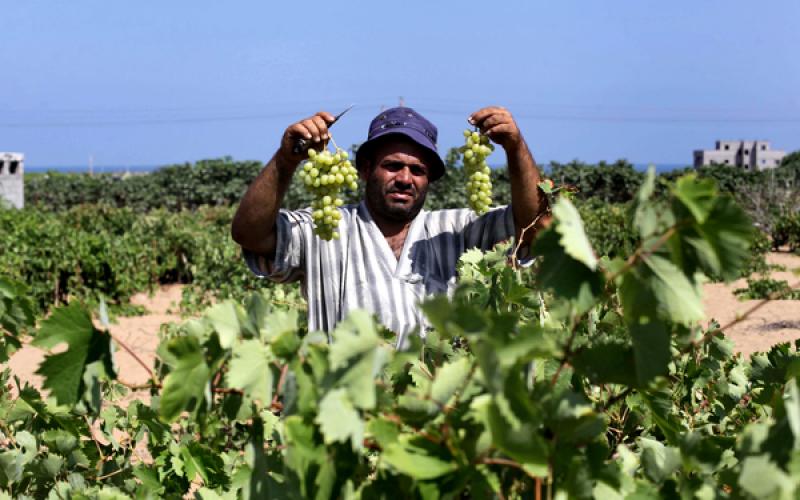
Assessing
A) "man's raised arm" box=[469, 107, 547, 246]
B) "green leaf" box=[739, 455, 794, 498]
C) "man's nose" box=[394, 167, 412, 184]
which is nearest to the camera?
"green leaf" box=[739, 455, 794, 498]

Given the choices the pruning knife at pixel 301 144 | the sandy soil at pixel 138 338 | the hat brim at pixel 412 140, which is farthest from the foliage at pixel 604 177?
the pruning knife at pixel 301 144

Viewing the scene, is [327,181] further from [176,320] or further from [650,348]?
[176,320]

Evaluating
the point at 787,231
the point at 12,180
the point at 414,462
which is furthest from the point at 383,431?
the point at 12,180

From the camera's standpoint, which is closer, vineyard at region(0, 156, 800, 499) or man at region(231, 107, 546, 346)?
vineyard at region(0, 156, 800, 499)

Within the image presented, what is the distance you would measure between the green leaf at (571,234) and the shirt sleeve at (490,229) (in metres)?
1.85

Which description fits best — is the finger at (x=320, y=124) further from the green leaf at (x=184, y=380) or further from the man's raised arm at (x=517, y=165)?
the green leaf at (x=184, y=380)

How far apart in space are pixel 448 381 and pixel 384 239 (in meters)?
2.04

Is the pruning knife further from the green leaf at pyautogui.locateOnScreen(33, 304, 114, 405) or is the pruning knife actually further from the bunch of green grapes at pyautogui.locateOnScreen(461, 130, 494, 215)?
the green leaf at pyautogui.locateOnScreen(33, 304, 114, 405)

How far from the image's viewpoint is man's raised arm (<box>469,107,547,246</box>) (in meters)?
2.42

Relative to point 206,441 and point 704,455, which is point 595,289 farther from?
point 206,441

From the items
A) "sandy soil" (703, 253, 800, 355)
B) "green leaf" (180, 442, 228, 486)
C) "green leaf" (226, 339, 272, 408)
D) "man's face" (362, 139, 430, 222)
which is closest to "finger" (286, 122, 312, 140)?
"man's face" (362, 139, 430, 222)

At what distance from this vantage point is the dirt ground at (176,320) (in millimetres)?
7484

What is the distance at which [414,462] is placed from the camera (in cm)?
90

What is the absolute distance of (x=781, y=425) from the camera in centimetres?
86
